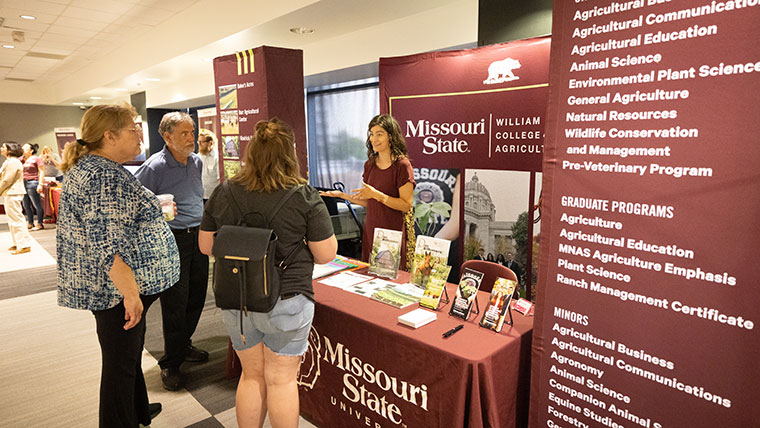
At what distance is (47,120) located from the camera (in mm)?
12398

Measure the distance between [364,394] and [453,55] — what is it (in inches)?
97.5

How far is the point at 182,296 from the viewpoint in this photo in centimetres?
266

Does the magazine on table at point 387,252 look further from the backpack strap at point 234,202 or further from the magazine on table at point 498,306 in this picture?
the backpack strap at point 234,202

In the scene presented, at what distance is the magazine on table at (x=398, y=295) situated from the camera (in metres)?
1.99

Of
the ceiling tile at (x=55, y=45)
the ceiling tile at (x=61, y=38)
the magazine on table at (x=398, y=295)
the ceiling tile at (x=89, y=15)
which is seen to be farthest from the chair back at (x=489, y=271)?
the ceiling tile at (x=55, y=45)

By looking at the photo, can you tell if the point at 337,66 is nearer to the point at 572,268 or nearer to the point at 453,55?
the point at 453,55

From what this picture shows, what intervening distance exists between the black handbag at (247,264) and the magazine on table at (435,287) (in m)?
0.65

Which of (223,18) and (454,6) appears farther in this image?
(223,18)

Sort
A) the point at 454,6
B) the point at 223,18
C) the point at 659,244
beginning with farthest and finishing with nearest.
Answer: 1. the point at 223,18
2. the point at 454,6
3. the point at 659,244

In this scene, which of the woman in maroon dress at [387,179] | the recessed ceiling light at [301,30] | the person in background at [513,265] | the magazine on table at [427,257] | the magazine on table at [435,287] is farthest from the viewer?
the recessed ceiling light at [301,30]

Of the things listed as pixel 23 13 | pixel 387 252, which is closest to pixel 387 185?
pixel 387 252

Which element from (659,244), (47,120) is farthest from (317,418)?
(47,120)

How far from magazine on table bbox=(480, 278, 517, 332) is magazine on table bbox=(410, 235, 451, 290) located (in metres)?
0.30

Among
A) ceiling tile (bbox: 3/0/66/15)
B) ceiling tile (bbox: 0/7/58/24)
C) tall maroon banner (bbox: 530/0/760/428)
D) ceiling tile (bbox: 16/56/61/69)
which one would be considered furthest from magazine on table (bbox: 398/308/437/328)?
ceiling tile (bbox: 16/56/61/69)
